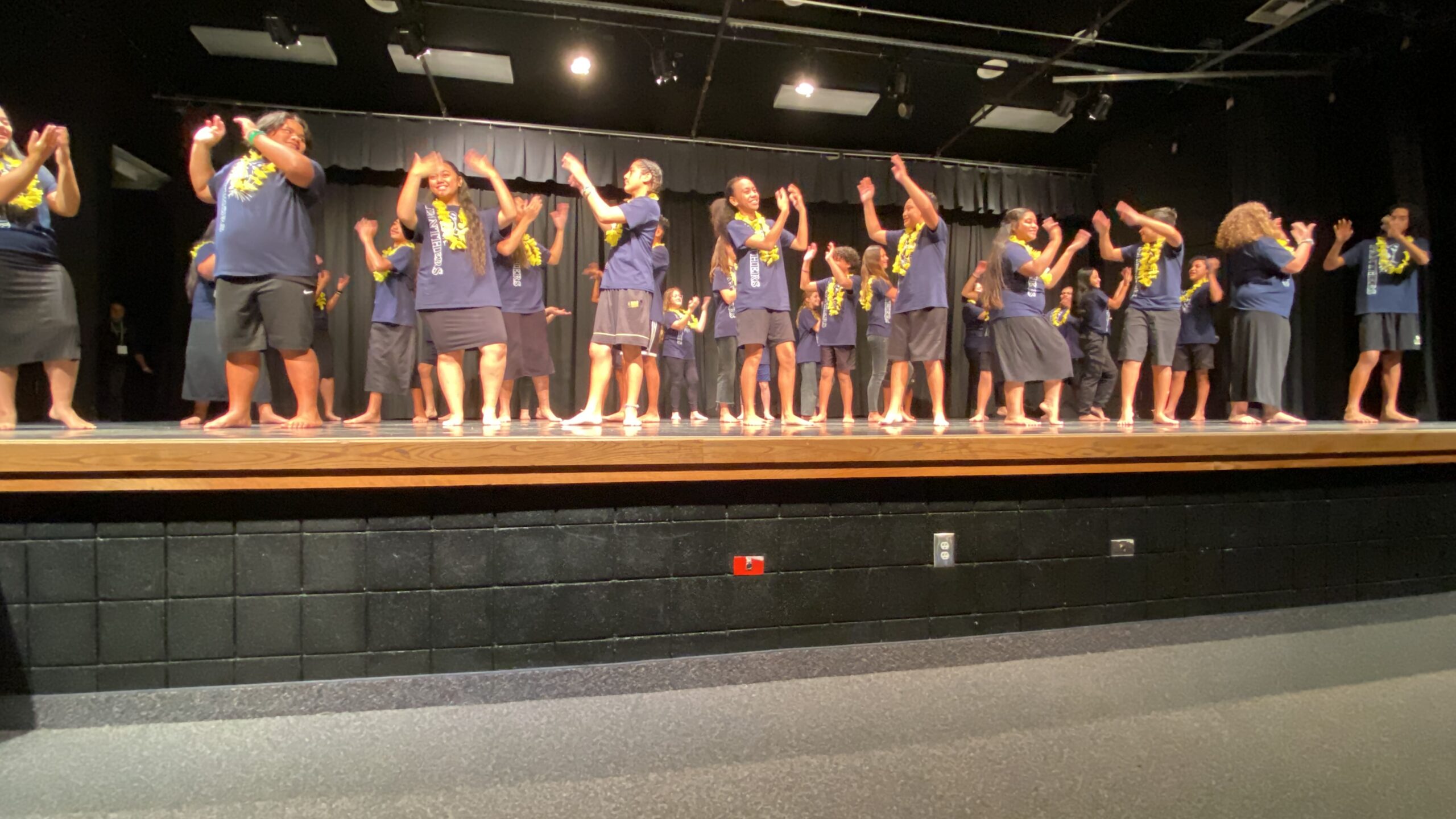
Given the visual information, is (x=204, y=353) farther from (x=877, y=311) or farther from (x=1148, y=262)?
(x=1148, y=262)

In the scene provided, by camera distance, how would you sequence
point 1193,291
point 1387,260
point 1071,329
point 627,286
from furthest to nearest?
point 1071,329, point 1193,291, point 1387,260, point 627,286

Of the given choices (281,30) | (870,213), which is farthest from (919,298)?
(281,30)

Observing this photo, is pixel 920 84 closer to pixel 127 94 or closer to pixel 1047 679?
pixel 1047 679

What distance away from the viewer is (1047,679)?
6.21 ft

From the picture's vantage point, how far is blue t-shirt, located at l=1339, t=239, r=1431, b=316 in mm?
4422

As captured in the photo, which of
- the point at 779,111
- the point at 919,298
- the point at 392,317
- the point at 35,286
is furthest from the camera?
the point at 779,111

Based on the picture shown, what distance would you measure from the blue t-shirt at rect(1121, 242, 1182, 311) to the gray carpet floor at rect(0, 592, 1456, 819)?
9.46 feet

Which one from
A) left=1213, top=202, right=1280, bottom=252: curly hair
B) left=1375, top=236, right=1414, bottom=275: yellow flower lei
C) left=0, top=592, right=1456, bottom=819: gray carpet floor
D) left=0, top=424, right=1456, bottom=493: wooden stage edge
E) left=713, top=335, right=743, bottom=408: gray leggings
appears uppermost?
left=1213, top=202, right=1280, bottom=252: curly hair

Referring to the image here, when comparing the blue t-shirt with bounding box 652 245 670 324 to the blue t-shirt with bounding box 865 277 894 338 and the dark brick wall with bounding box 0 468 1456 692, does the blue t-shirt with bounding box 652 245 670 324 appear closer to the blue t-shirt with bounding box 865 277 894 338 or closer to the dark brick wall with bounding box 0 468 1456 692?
the dark brick wall with bounding box 0 468 1456 692

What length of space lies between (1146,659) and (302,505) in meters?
2.42

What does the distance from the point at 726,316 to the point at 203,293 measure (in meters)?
2.91

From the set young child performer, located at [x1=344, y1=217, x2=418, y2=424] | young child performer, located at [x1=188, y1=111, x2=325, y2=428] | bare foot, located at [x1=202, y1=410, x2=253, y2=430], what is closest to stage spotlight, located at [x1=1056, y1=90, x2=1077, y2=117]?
young child performer, located at [x1=344, y1=217, x2=418, y2=424]

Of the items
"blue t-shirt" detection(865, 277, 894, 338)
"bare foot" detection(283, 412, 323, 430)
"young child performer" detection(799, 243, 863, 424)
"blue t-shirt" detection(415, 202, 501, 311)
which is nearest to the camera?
"bare foot" detection(283, 412, 323, 430)

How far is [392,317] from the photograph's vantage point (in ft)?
13.8
